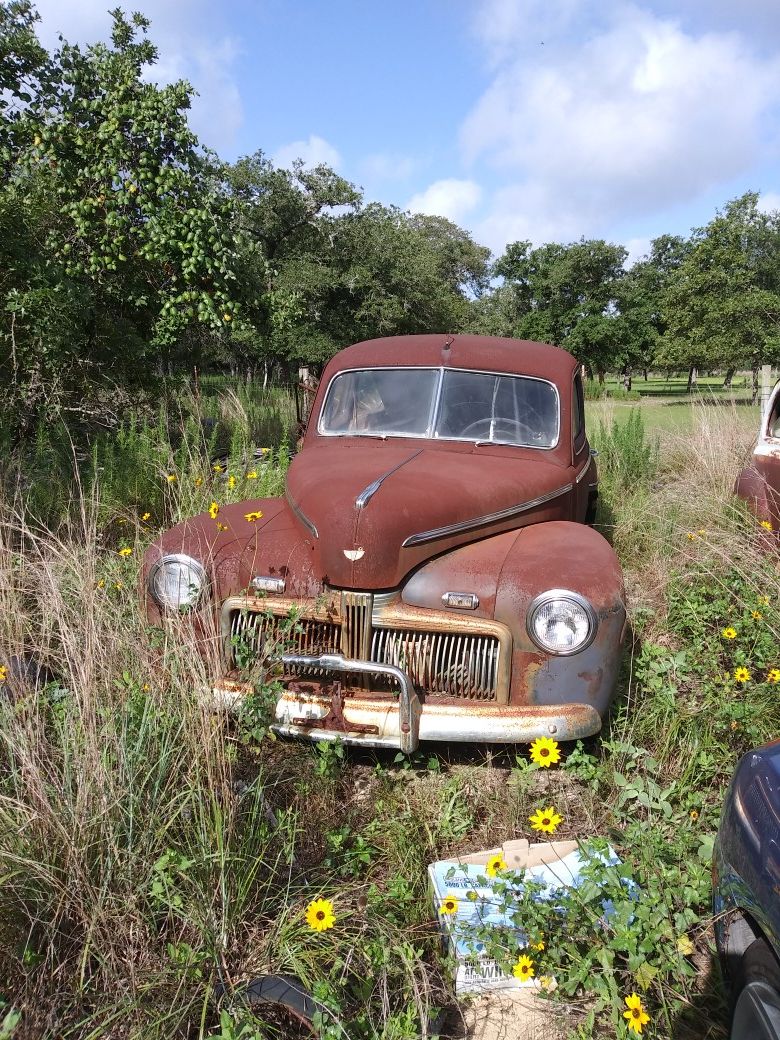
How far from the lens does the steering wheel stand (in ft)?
13.3

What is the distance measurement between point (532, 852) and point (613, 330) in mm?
35880

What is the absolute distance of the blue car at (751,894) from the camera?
1542 millimetres

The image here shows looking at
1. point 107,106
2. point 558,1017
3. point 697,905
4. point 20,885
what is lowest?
point 558,1017

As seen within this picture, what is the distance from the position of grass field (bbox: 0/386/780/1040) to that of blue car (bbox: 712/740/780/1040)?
0.60 feet

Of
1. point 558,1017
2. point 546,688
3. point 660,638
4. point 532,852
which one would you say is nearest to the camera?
point 558,1017

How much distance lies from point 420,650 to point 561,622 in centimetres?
60

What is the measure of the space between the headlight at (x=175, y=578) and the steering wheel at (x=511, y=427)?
5.72ft

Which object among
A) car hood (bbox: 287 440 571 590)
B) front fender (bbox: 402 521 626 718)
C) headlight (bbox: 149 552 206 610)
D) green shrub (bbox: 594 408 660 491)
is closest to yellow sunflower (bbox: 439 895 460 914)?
front fender (bbox: 402 521 626 718)

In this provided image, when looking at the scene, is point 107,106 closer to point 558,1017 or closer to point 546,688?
point 546,688

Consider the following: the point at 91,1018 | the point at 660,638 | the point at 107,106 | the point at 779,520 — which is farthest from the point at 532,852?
the point at 107,106

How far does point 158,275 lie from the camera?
26.8 ft

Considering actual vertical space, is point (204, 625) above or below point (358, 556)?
below

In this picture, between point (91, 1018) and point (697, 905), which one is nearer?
point (91, 1018)

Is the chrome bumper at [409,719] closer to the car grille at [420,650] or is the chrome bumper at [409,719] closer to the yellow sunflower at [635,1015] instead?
the car grille at [420,650]
